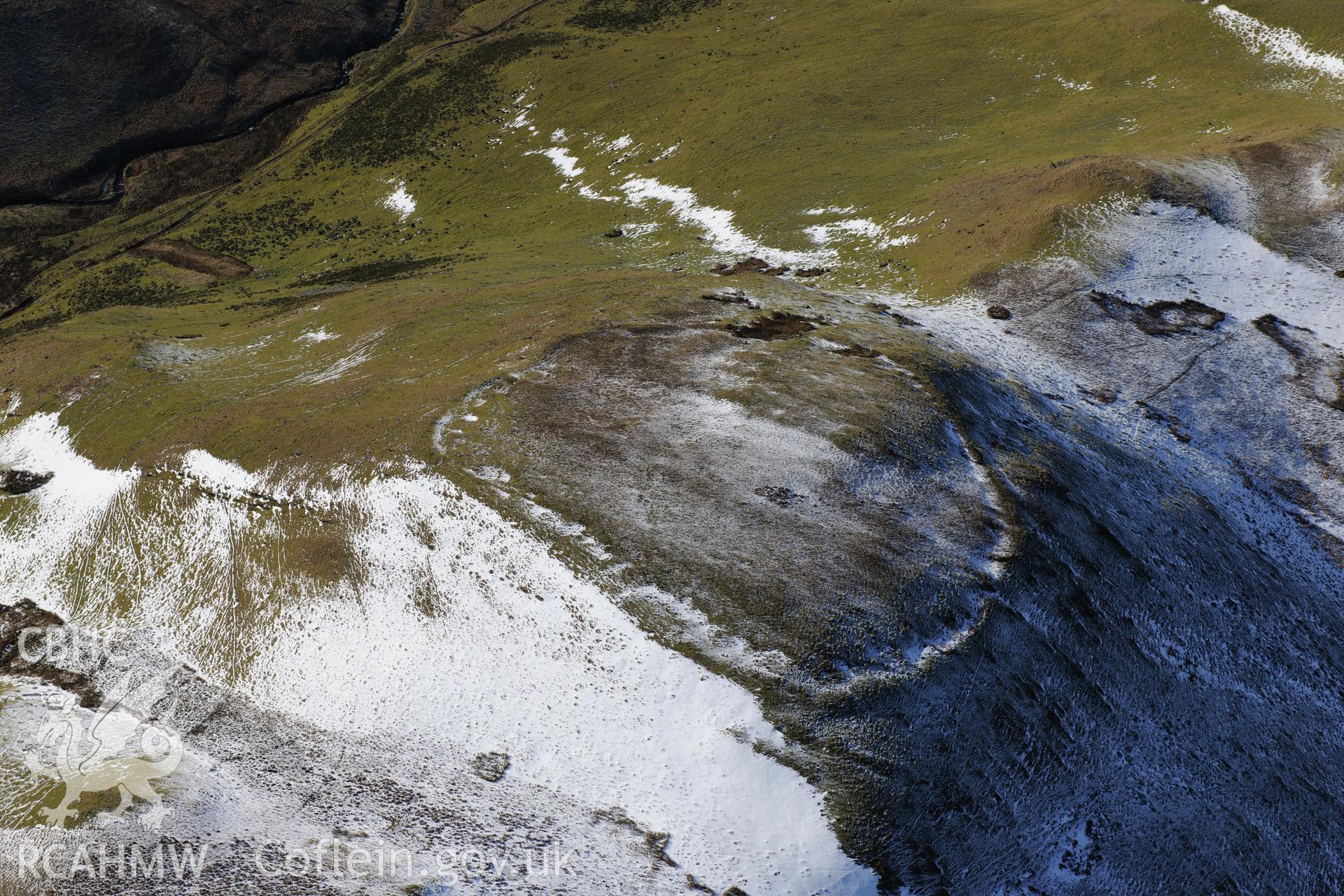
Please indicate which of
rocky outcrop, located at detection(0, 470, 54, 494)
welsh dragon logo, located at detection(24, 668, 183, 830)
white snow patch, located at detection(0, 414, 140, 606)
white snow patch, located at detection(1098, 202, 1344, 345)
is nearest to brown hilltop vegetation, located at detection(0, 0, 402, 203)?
rocky outcrop, located at detection(0, 470, 54, 494)

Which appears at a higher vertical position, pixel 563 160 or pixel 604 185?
pixel 563 160

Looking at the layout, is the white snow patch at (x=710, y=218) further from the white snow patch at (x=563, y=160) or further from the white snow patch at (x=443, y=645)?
the white snow patch at (x=443, y=645)

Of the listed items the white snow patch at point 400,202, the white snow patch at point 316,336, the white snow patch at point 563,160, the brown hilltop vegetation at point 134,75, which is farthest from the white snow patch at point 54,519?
the brown hilltop vegetation at point 134,75

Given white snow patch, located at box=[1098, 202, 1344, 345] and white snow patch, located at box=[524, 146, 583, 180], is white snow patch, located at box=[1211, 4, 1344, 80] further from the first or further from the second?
white snow patch, located at box=[524, 146, 583, 180]

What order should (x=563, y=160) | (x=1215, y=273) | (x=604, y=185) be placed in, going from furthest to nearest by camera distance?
(x=563, y=160) < (x=604, y=185) < (x=1215, y=273)

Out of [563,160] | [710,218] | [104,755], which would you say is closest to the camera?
[104,755]

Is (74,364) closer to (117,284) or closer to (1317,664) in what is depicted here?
(117,284)

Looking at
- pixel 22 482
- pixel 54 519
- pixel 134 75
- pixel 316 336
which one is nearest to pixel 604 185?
pixel 316 336

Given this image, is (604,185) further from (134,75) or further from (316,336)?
(134,75)

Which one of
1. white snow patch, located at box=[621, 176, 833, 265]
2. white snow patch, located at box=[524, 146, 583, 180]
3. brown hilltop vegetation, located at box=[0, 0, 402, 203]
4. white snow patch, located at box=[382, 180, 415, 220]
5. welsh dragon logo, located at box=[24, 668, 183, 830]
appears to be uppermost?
brown hilltop vegetation, located at box=[0, 0, 402, 203]

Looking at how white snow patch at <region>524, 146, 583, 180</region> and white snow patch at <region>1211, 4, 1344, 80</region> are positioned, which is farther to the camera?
white snow patch at <region>524, 146, 583, 180</region>

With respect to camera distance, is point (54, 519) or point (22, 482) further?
point (22, 482)

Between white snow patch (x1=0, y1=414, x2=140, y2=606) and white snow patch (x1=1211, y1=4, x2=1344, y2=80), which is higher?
white snow patch (x1=1211, y1=4, x2=1344, y2=80)

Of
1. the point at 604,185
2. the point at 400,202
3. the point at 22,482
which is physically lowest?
the point at 22,482
